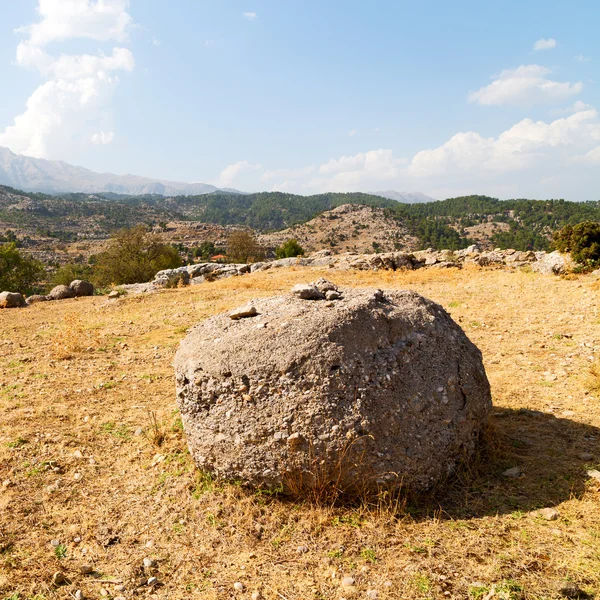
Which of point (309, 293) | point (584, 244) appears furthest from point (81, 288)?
point (584, 244)

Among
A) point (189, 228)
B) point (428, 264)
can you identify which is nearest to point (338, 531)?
point (428, 264)

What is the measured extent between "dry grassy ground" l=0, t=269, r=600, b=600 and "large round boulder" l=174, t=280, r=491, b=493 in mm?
334

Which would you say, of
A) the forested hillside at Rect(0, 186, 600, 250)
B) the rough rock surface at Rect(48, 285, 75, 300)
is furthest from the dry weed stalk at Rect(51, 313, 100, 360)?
the forested hillside at Rect(0, 186, 600, 250)

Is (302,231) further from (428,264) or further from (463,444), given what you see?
(463,444)

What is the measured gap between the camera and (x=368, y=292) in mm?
5266

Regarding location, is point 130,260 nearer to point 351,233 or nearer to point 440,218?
point 351,233

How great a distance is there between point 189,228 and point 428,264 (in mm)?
102213

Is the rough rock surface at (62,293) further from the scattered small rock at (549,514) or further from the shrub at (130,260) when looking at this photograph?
the scattered small rock at (549,514)

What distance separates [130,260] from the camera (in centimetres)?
3400

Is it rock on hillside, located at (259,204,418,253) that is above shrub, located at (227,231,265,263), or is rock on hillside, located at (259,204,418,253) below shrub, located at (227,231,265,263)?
above

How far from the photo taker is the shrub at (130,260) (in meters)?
33.2

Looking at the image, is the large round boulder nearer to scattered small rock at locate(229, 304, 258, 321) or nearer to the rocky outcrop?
scattered small rock at locate(229, 304, 258, 321)

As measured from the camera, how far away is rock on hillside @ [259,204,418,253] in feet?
303

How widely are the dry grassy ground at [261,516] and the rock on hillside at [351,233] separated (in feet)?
262
